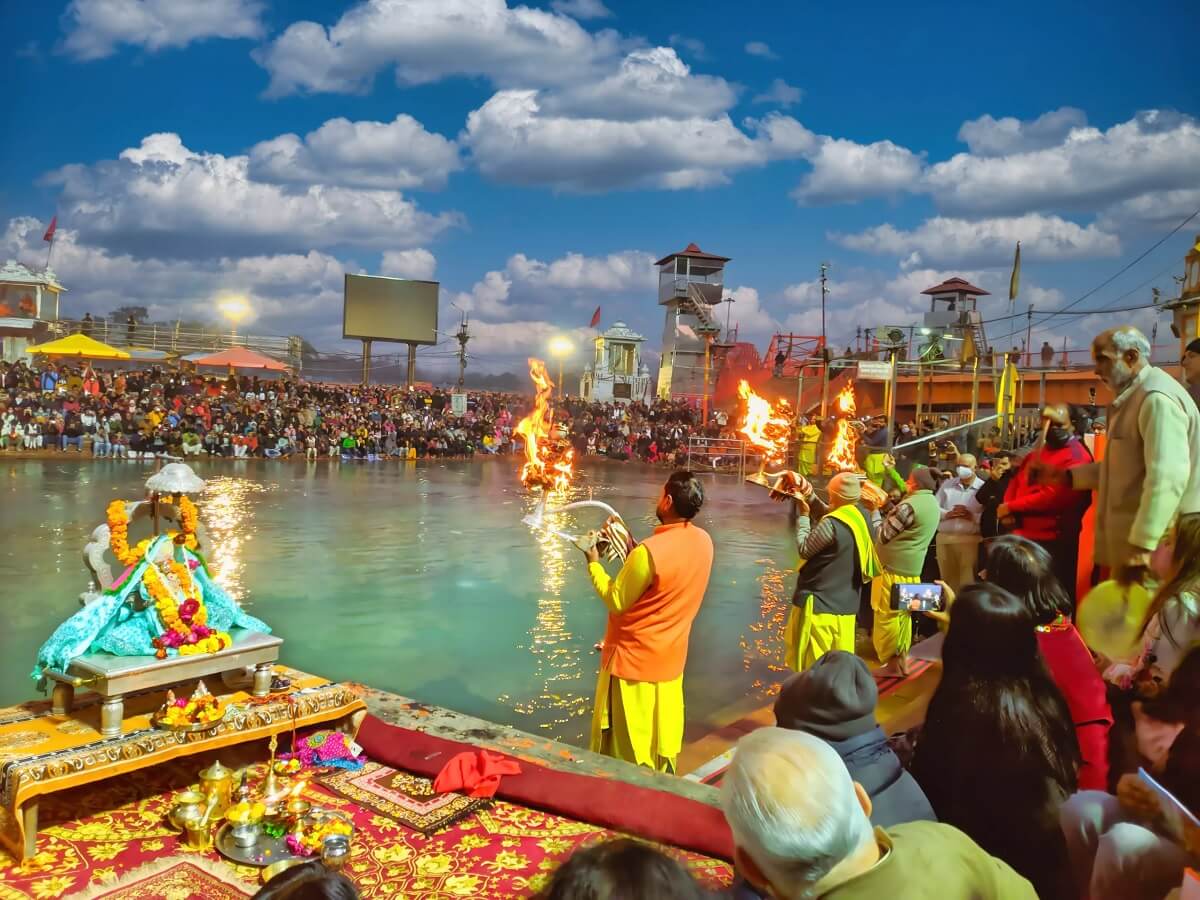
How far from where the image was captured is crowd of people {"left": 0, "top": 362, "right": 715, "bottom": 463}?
23.0 m

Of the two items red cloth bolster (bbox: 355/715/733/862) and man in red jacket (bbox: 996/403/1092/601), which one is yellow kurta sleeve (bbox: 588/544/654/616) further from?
man in red jacket (bbox: 996/403/1092/601)

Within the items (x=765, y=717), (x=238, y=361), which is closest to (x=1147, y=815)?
(x=765, y=717)

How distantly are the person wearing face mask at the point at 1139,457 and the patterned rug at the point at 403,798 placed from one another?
311cm

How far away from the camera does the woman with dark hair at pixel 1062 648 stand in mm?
2930

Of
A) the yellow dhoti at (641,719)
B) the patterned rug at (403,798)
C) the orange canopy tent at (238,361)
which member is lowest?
the patterned rug at (403,798)

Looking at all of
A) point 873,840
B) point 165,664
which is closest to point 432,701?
point 165,664

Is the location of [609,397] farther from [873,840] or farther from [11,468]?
[873,840]

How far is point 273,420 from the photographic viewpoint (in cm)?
2686

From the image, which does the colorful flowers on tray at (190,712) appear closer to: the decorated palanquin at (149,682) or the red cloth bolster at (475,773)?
the decorated palanquin at (149,682)

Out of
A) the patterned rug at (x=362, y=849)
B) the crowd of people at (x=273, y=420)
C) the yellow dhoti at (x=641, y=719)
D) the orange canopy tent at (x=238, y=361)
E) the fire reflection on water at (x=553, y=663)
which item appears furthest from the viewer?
the orange canopy tent at (x=238, y=361)

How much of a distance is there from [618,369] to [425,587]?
35406mm

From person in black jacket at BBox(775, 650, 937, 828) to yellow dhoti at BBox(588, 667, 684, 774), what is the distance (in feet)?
6.52

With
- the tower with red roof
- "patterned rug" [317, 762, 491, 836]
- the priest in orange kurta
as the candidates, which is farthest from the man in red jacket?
the tower with red roof

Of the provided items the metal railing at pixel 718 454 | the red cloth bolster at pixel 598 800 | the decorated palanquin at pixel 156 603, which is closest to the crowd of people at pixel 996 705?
the red cloth bolster at pixel 598 800
